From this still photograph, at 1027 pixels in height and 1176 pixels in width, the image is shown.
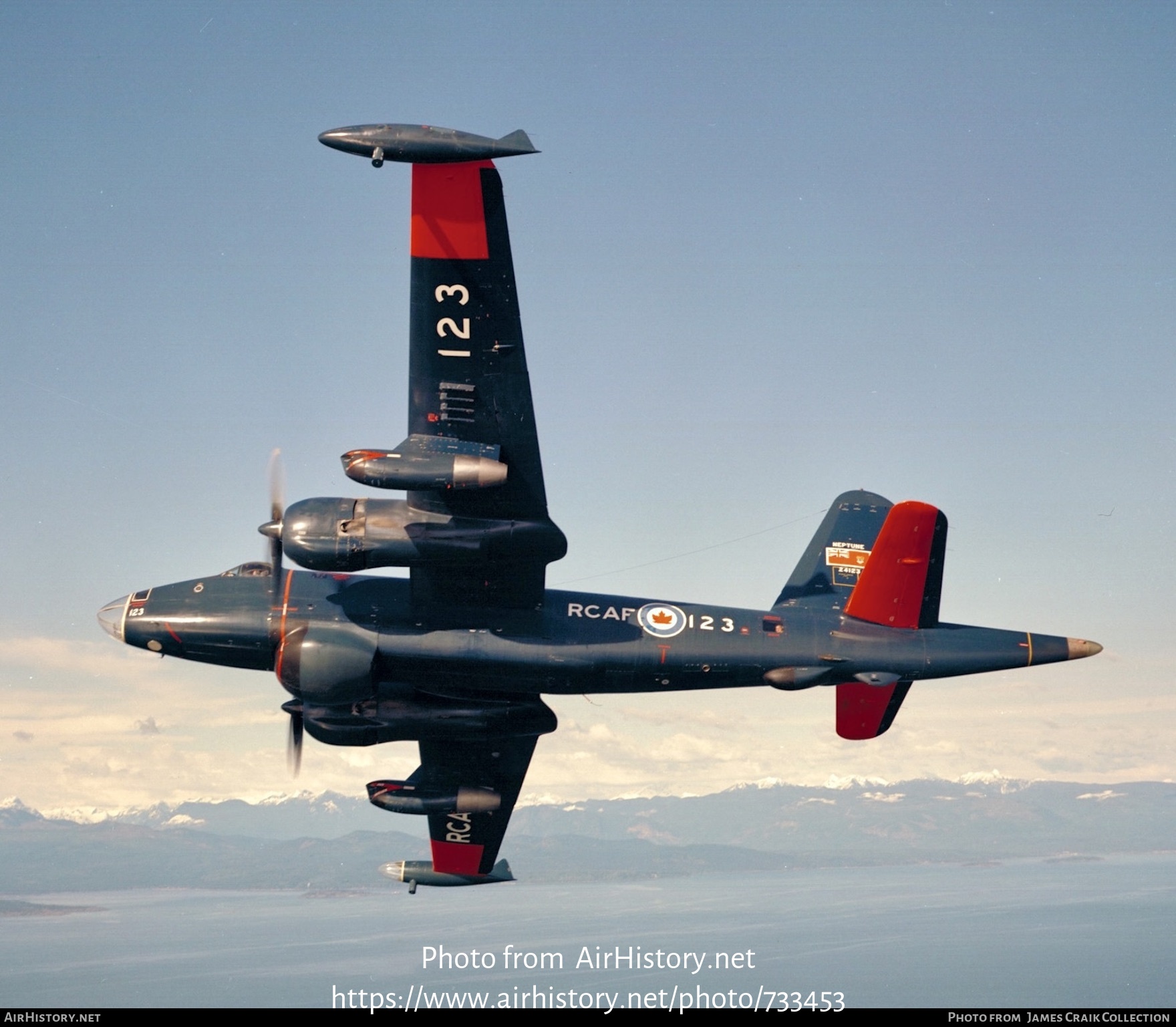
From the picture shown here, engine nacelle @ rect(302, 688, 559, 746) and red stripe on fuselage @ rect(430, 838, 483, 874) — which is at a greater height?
engine nacelle @ rect(302, 688, 559, 746)

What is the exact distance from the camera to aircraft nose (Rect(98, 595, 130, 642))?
1037 inches

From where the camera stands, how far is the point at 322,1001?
143000 millimetres

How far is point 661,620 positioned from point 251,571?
10284mm

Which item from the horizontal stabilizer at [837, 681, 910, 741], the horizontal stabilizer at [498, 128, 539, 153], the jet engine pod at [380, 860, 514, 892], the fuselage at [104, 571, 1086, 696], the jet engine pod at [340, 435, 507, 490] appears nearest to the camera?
the horizontal stabilizer at [498, 128, 539, 153]

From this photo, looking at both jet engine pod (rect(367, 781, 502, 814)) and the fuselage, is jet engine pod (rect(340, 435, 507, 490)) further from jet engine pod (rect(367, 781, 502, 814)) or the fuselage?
jet engine pod (rect(367, 781, 502, 814))

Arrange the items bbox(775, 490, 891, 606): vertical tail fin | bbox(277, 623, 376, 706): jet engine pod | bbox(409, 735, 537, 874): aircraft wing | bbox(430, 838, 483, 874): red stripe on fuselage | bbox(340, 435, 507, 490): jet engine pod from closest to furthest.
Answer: bbox(340, 435, 507, 490): jet engine pod
bbox(277, 623, 376, 706): jet engine pod
bbox(775, 490, 891, 606): vertical tail fin
bbox(409, 735, 537, 874): aircraft wing
bbox(430, 838, 483, 874): red stripe on fuselage

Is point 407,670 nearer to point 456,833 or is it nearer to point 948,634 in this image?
point 456,833

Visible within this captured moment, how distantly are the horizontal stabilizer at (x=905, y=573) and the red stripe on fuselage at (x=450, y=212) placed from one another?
11419 mm

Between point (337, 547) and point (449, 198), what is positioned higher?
point (449, 198)

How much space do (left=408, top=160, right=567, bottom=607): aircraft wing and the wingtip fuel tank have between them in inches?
21.5

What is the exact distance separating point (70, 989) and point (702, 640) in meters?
169

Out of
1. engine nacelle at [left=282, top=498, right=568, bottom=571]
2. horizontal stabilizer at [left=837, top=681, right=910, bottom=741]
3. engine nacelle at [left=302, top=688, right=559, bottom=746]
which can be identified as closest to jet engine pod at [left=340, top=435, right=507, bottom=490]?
engine nacelle at [left=282, top=498, right=568, bottom=571]

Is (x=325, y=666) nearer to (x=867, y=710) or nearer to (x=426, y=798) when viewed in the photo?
(x=426, y=798)
